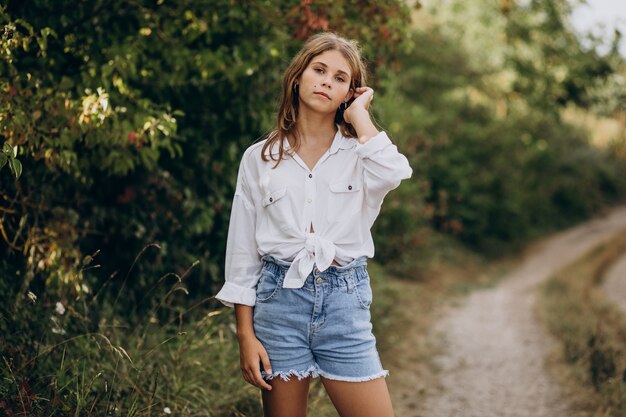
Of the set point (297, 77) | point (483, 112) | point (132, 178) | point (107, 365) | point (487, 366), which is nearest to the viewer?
point (297, 77)

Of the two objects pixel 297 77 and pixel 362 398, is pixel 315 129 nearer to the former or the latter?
pixel 297 77

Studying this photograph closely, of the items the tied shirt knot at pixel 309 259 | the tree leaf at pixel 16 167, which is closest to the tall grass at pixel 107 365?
the tree leaf at pixel 16 167

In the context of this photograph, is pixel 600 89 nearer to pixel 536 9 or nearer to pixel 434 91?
pixel 536 9

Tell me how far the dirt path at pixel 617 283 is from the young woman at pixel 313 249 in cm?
756

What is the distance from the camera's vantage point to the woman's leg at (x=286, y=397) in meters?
2.43

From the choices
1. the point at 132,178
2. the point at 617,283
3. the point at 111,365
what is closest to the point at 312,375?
the point at 111,365

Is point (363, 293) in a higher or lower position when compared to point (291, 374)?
higher

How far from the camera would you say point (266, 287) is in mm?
2441

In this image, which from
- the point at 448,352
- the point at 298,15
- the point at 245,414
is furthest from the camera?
the point at 448,352

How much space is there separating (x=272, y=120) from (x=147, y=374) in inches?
96.4

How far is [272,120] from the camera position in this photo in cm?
534

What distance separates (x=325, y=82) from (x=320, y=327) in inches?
33.8

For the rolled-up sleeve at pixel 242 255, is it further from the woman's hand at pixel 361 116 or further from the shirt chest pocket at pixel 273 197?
the woman's hand at pixel 361 116

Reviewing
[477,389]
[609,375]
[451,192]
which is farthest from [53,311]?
[451,192]
